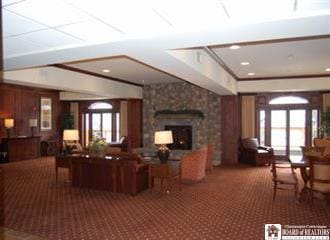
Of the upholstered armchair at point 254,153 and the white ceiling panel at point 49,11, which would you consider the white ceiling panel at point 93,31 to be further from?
the upholstered armchair at point 254,153

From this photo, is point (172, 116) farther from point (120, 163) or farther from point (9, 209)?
point (9, 209)

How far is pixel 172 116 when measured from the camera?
1091 centimetres

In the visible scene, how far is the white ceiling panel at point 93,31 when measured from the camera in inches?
134

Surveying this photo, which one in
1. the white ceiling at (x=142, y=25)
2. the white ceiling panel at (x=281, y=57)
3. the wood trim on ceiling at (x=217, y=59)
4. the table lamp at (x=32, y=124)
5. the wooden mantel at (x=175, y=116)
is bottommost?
the table lamp at (x=32, y=124)

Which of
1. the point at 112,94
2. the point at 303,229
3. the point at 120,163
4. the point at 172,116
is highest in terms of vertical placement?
the point at 112,94

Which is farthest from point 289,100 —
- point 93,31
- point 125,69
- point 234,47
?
point 93,31

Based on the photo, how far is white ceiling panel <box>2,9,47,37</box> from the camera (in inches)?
124

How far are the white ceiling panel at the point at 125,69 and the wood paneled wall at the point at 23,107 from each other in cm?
452

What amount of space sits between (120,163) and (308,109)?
25.3 ft

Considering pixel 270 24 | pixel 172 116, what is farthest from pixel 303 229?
pixel 172 116

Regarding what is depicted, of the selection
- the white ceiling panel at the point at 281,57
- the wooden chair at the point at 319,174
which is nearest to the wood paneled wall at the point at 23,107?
the white ceiling panel at the point at 281,57

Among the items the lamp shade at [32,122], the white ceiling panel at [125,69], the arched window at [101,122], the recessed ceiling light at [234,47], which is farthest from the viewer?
the arched window at [101,122]

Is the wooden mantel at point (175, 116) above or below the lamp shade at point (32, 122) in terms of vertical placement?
above

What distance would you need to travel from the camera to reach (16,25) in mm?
3432
